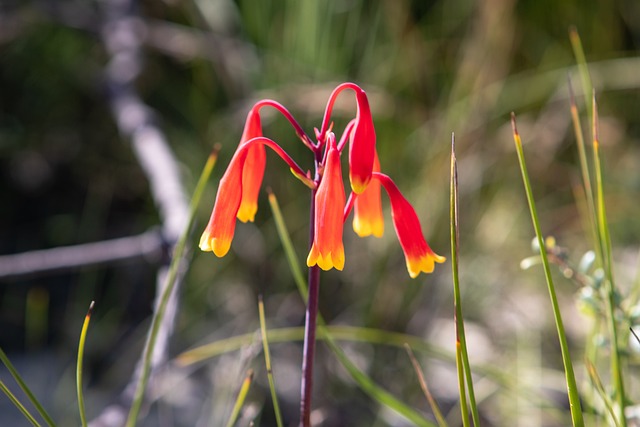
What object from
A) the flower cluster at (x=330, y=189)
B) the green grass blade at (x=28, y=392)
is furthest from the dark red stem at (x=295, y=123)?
the green grass blade at (x=28, y=392)

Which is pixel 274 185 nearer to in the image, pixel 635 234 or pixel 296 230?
pixel 296 230

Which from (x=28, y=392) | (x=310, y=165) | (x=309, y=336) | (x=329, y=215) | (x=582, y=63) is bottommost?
(x=310, y=165)

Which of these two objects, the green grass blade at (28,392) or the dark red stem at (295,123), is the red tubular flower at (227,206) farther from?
the green grass blade at (28,392)

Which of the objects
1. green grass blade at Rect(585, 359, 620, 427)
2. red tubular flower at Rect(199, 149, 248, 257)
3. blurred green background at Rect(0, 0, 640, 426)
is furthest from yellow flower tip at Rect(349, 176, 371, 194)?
blurred green background at Rect(0, 0, 640, 426)

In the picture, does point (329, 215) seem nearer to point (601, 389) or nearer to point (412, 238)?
point (412, 238)

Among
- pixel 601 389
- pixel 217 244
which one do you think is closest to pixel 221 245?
pixel 217 244

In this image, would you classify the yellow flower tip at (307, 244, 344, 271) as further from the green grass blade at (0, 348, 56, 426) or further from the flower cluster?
the green grass blade at (0, 348, 56, 426)

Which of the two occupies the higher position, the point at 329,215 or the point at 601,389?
the point at 329,215
